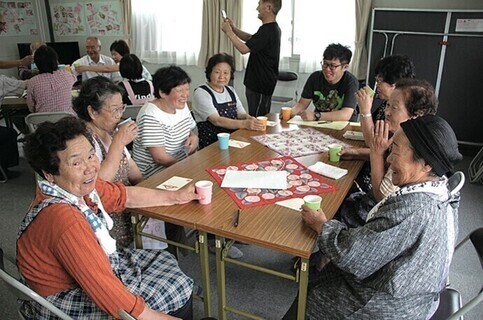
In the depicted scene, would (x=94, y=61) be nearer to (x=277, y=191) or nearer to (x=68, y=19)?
(x=68, y=19)

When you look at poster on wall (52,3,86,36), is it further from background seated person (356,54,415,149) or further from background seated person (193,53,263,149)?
background seated person (356,54,415,149)

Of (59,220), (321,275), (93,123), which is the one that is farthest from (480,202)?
(59,220)

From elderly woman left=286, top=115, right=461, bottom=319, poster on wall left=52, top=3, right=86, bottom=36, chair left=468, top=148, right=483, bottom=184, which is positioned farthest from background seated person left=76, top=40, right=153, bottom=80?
elderly woman left=286, top=115, right=461, bottom=319

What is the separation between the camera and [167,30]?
561 cm

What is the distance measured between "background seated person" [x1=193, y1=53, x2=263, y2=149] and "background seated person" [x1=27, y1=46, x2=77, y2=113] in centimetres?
152

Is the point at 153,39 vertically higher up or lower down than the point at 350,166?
higher up

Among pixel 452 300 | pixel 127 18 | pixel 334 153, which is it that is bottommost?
pixel 452 300

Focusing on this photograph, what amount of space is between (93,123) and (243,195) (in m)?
0.87

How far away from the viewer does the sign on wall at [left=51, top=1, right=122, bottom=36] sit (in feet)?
19.5

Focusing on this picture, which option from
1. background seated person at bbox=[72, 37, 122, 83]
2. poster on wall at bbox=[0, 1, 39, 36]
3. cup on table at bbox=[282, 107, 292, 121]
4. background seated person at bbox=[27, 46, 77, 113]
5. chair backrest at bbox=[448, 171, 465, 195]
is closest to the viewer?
chair backrest at bbox=[448, 171, 465, 195]

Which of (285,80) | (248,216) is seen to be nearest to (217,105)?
(248,216)

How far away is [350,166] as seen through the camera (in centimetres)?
201

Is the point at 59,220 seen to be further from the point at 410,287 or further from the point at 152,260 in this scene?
the point at 410,287

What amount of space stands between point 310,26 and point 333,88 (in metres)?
2.17
